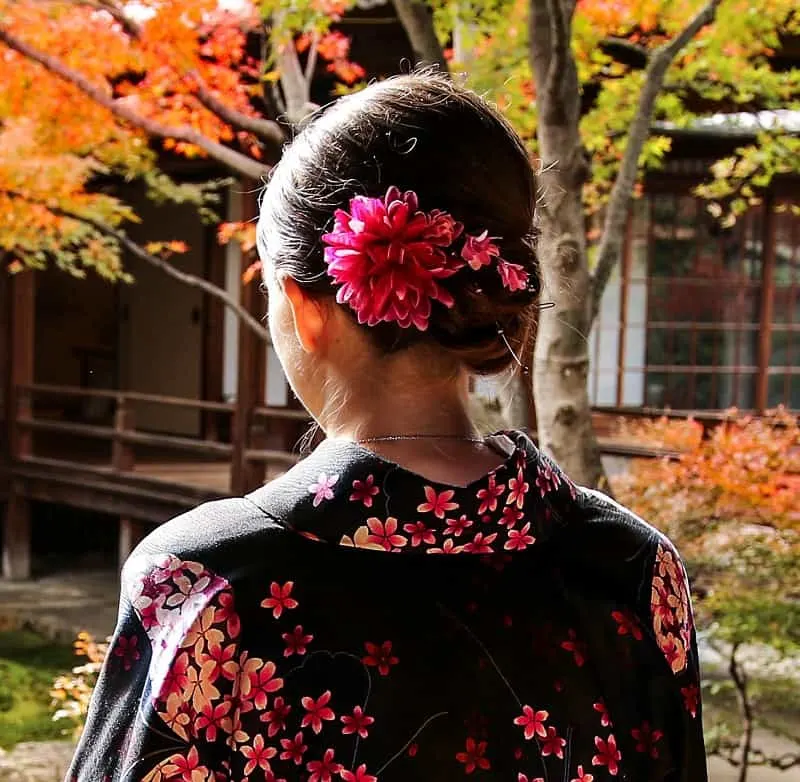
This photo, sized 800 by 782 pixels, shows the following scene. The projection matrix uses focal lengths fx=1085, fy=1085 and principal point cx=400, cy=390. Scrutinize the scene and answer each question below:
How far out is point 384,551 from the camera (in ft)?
3.66

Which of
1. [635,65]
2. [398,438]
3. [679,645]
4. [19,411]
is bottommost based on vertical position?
[19,411]

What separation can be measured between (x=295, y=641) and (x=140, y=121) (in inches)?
170

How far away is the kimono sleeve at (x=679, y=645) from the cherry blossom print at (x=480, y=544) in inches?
10.0

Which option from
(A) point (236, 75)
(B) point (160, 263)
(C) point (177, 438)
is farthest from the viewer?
(C) point (177, 438)

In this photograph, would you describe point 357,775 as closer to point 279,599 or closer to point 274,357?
point 279,599

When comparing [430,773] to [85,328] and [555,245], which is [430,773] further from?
[85,328]

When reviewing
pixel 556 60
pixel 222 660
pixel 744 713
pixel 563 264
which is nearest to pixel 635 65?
pixel 556 60

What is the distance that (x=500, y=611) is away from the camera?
3.86ft

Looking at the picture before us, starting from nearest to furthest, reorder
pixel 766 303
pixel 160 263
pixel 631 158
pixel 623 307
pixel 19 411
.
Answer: pixel 631 158, pixel 160 263, pixel 623 307, pixel 766 303, pixel 19 411

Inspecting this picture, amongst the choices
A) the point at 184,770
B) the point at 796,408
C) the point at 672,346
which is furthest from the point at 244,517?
the point at 796,408

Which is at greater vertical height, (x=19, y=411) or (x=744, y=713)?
(x=19, y=411)

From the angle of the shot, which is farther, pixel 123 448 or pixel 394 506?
pixel 123 448

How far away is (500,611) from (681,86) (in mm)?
4802

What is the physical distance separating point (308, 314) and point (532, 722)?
1.65 feet
